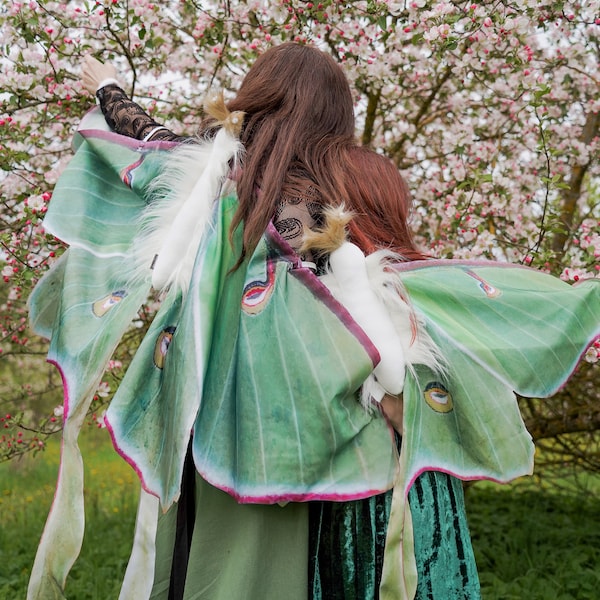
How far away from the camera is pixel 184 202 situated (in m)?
1.69

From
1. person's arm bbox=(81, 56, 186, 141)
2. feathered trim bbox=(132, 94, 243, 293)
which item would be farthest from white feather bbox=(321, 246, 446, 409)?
person's arm bbox=(81, 56, 186, 141)

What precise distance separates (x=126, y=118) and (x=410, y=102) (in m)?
1.93

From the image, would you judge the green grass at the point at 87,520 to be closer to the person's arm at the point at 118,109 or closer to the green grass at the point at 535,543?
the green grass at the point at 535,543

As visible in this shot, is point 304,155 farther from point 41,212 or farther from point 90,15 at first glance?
point 90,15

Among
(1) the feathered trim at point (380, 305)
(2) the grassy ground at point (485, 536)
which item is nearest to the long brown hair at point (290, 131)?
(1) the feathered trim at point (380, 305)

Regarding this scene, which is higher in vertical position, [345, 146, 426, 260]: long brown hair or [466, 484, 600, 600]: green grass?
[345, 146, 426, 260]: long brown hair

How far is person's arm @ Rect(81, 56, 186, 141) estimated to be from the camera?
1.89 metres

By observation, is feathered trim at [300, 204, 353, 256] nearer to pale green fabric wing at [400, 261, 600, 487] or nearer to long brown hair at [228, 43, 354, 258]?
long brown hair at [228, 43, 354, 258]

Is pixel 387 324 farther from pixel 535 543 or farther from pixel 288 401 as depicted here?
pixel 535 543

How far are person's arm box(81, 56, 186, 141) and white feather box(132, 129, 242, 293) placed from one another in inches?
5.2

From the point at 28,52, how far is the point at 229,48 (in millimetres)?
737

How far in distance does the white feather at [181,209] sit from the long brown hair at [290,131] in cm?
6

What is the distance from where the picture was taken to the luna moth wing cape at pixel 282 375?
1526 millimetres

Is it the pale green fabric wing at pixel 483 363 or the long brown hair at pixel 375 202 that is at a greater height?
the long brown hair at pixel 375 202
